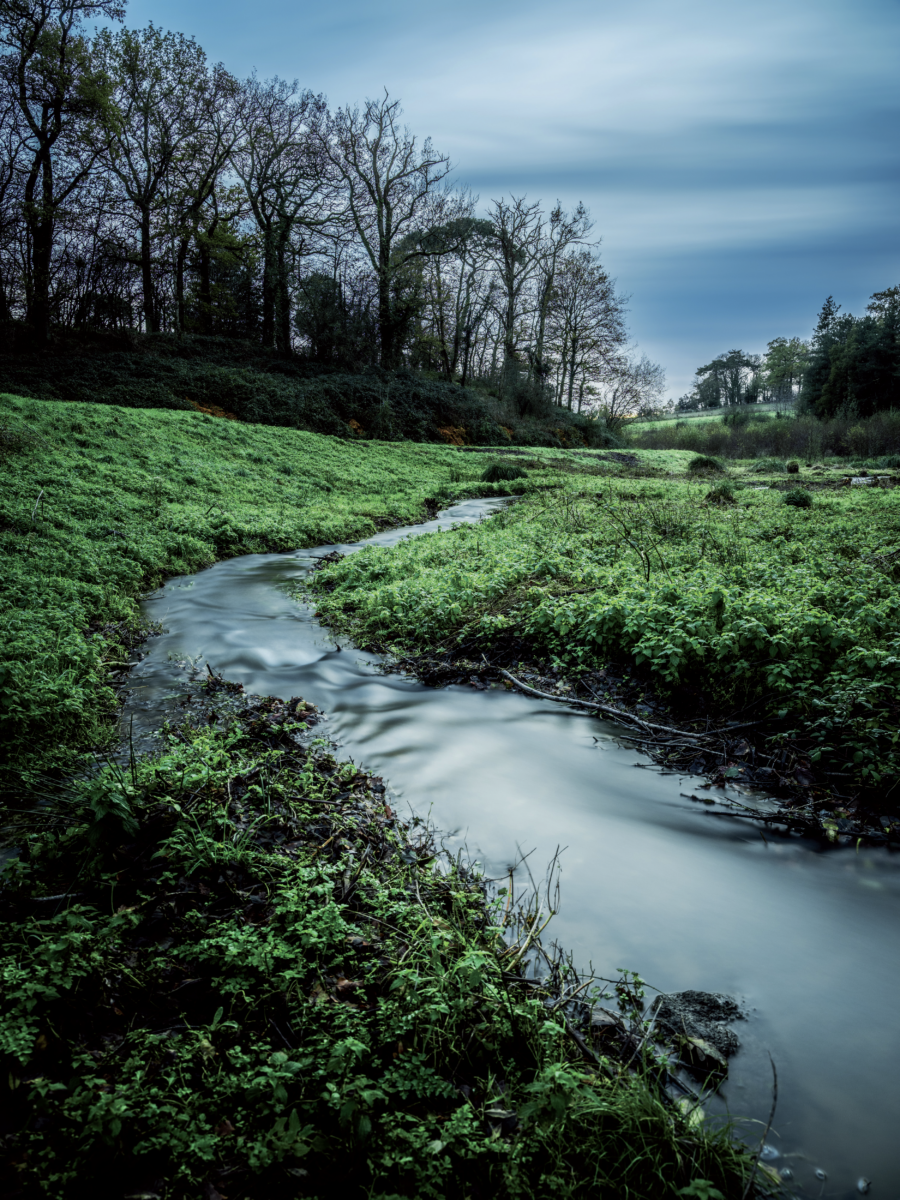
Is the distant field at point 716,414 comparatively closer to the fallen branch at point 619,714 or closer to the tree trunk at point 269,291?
the tree trunk at point 269,291

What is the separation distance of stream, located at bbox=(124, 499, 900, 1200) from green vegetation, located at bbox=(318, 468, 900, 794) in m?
0.96

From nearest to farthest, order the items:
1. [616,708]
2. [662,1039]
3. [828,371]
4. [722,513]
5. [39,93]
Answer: [662,1039], [616,708], [722,513], [39,93], [828,371]

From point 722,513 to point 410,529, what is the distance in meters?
7.66

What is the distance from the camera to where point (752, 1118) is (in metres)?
2.54

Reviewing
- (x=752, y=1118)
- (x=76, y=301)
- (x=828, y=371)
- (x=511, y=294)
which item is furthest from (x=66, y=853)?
(x=828, y=371)

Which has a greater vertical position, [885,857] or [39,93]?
[39,93]

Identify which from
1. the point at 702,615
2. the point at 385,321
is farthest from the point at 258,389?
the point at 702,615

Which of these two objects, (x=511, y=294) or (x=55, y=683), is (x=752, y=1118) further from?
(x=511, y=294)

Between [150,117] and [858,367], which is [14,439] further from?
[858,367]

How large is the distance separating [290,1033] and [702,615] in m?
5.19

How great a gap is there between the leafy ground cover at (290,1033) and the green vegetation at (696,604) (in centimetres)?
314

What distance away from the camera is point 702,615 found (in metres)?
6.36

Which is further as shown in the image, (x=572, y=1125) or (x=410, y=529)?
(x=410, y=529)

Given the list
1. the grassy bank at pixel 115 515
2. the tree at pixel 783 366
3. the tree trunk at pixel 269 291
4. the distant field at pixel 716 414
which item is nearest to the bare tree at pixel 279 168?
the tree trunk at pixel 269 291
